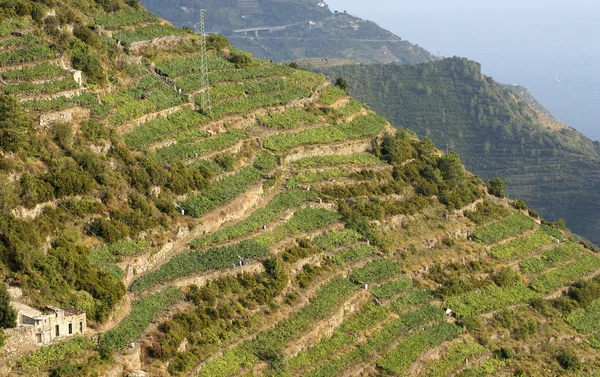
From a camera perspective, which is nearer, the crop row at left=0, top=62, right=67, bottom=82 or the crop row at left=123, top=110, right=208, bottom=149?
the crop row at left=0, top=62, right=67, bottom=82

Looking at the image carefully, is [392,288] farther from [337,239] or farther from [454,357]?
[454,357]

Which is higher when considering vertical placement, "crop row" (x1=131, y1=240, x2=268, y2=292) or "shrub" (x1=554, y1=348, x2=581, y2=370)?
"crop row" (x1=131, y1=240, x2=268, y2=292)

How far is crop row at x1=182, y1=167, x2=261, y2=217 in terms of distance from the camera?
51.2 m

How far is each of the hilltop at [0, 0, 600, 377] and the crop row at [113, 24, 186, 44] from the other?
0.18 m

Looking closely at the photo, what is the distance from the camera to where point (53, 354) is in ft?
121

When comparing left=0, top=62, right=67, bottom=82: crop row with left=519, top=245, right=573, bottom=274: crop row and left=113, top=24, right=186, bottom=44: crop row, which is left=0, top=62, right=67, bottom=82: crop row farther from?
left=519, top=245, right=573, bottom=274: crop row

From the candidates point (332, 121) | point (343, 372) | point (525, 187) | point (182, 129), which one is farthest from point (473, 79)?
point (343, 372)

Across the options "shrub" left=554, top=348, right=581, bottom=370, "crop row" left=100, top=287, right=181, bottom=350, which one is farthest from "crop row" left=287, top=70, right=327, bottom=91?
"crop row" left=100, top=287, right=181, bottom=350

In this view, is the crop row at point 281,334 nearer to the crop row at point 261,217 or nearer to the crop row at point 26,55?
the crop row at point 261,217

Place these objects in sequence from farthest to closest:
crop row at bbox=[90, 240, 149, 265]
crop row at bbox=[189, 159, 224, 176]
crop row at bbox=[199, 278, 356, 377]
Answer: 1. crop row at bbox=[189, 159, 224, 176]
2. crop row at bbox=[90, 240, 149, 265]
3. crop row at bbox=[199, 278, 356, 377]

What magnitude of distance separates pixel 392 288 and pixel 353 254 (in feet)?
8.92

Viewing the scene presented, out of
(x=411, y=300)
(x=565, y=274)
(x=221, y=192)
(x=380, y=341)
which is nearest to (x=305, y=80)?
(x=221, y=192)

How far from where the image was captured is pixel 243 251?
49.9 m

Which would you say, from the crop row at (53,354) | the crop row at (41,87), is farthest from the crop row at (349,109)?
the crop row at (53,354)
